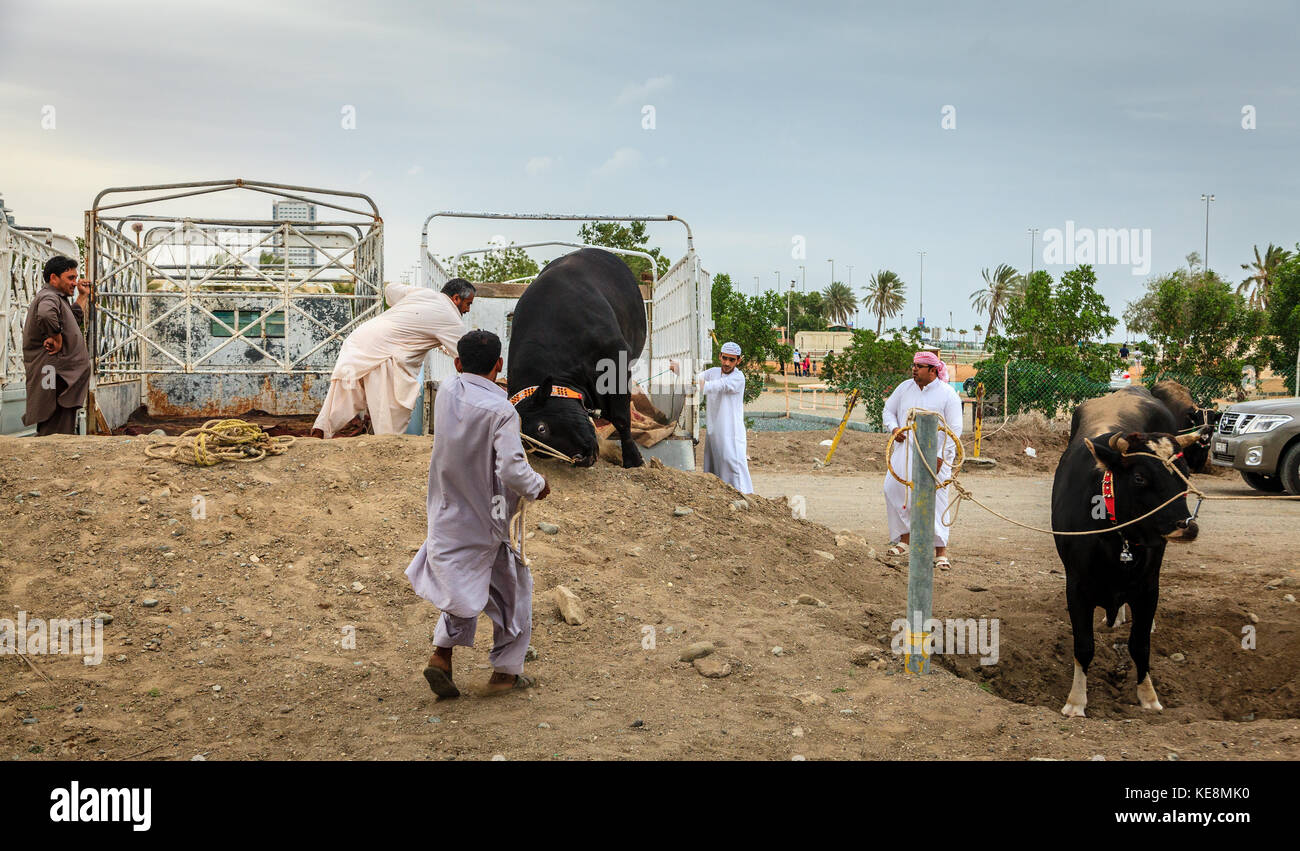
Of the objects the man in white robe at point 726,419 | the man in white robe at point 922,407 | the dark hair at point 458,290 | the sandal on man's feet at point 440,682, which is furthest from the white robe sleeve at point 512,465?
the man in white robe at point 726,419

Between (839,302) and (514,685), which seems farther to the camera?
(839,302)

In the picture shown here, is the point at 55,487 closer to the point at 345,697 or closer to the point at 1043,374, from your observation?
the point at 345,697

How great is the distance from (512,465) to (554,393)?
273cm

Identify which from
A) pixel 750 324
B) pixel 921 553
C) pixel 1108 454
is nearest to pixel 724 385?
pixel 921 553

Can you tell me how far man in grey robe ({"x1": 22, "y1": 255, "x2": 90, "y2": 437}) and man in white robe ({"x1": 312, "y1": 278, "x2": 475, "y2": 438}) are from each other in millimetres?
2158

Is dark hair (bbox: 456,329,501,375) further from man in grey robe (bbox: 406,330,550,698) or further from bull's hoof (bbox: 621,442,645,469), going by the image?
bull's hoof (bbox: 621,442,645,469)

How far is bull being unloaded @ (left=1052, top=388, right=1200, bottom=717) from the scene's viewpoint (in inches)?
198

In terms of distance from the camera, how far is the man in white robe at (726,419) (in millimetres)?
Result: 10047

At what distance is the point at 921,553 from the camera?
5172 mm

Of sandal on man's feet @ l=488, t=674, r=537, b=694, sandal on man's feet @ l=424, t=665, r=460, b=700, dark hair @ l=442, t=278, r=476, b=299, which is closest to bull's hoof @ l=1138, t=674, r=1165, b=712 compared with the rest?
sandal on man's feet @ l=488, t=674, r=537, b=694

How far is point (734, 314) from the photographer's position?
1021 inches

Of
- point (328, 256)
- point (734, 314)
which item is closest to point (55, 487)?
point (328, 256)

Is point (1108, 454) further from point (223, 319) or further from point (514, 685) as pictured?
point (223, 319)

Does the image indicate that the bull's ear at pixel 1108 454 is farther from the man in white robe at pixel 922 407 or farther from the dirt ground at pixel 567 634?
the man in white robe at pixel 922 407
